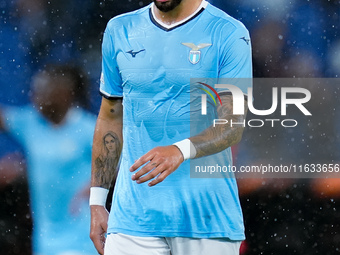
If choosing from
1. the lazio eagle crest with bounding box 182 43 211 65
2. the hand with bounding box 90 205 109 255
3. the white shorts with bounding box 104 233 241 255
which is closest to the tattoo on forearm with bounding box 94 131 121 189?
the hand with bounding box 90 205 109 255

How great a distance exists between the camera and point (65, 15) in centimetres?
434

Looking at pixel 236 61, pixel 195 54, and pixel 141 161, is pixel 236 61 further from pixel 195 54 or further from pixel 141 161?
pixel 141 161

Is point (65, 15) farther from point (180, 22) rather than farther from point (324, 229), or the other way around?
point (324, 229)

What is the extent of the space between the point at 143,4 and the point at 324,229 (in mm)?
1834

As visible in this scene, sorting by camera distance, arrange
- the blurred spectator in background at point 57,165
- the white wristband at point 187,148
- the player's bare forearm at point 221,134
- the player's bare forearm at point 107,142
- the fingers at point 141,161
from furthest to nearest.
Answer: the blurred spectator in background at point 57,165 → the player's bare forearm at point 107,142 → the player's bare forearm at point 221,134 → the white wristband at point 187,148 → the fingers at point 141,161

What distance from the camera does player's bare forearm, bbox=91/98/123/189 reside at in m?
3.20

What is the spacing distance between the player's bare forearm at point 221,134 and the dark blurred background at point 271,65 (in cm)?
137

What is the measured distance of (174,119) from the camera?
2902 millimetres

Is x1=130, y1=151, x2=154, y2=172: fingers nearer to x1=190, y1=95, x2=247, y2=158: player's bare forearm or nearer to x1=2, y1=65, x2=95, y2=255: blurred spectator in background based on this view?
x1=190, y1=95, x2=247, y2=158: player's bare forearm

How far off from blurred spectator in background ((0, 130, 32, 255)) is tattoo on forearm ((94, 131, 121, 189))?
144 cm

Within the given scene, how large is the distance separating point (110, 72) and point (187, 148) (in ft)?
2.18

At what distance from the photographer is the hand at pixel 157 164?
2448mm

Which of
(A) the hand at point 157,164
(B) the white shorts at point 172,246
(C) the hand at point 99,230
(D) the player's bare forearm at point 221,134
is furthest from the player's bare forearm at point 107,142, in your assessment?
(A) the hand at point 157,164

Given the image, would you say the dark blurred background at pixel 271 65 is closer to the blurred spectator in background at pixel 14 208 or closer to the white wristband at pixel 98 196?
the blurred spectator in background at pixel 14 208
